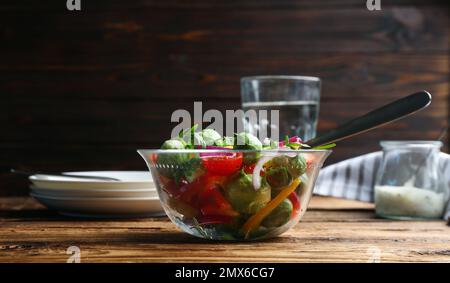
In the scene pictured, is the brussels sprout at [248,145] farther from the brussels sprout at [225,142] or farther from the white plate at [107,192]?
the white plate at [107,192]

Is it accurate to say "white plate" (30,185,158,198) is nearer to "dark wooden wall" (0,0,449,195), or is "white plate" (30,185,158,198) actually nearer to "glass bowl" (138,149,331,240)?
"glass bowl" (138,149,331,240)

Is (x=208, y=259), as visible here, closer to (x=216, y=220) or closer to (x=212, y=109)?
(x=216, y=220)

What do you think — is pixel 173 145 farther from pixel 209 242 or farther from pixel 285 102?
pixel 285 102

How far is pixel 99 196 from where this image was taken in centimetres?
99

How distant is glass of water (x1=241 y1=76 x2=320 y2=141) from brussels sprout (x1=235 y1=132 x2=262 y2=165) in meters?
0.59

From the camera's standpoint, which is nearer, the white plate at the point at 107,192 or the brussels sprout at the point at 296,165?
the brussels sprout at the point at 296,165

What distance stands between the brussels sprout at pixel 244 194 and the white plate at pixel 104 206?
295mm

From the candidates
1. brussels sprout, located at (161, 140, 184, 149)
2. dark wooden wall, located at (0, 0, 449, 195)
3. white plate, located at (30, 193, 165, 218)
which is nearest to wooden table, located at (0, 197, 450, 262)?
white plate, located at (30, 193, 165, 218)

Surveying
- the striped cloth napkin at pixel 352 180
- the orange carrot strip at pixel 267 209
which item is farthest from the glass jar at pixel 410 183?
the orange carrot strip at pixel 267 209

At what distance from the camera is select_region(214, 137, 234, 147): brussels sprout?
0.79 meters

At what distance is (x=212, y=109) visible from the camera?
2.04 m

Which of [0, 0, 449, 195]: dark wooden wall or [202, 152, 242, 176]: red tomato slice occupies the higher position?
[0, 0, 449, 195]: dark wooden wall

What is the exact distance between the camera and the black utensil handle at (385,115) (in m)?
0.78
